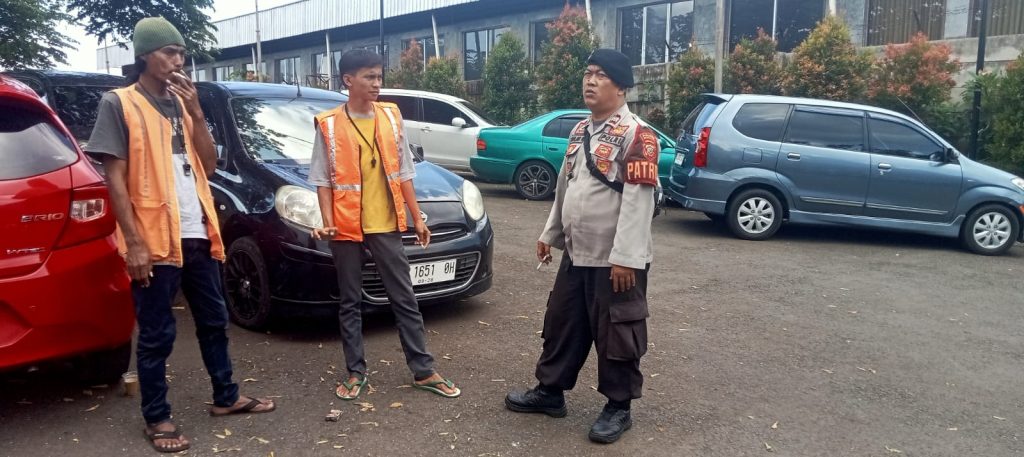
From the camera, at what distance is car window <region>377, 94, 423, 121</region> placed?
13859mm

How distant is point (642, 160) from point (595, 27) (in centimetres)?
1649

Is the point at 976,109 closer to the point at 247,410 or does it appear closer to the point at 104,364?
the point at 247,410

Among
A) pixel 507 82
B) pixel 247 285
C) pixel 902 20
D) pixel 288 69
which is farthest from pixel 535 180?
pixel 288 69

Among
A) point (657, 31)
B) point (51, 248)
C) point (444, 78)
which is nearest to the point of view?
point (51, 248)

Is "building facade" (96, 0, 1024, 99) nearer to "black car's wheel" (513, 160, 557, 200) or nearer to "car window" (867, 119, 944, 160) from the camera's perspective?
"car window" (867, 119, 944, 160)

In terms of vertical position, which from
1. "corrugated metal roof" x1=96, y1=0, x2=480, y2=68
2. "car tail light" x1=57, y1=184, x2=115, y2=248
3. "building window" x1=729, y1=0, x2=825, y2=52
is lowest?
"car tail light" x1=57, y1=184, x2=115, y2=248

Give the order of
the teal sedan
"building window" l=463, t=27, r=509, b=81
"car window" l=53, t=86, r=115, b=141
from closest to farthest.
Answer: "car window" l=53, t=86, r=115, b=141, the teal sedan, "building window" l=463, t=27, r=509, b=81

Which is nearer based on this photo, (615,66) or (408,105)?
(615,66)

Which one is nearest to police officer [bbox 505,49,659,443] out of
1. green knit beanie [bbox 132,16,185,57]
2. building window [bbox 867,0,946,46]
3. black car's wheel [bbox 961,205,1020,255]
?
green knit beanie [bbox 132,16,185,57]

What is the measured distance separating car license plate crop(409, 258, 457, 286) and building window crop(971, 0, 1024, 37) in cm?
1297

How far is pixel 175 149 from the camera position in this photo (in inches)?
133

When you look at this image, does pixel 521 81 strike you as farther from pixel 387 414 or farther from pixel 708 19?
pixel 387 414

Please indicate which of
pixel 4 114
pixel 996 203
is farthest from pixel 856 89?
pixel 4 114

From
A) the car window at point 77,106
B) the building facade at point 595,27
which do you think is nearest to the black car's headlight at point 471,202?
the car window at point 77,106
